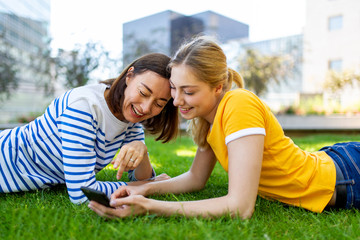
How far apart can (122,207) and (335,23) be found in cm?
1959

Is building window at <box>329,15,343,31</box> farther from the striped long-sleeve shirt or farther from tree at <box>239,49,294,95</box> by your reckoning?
the striped long-sleeve shirt

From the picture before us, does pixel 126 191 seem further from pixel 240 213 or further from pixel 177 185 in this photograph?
pixel 240 213

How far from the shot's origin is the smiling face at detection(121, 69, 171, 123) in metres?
2.14

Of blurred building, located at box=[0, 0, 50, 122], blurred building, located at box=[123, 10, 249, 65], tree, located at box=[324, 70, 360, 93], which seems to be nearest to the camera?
blurred building, located at box=[0, 0, 50, 122]

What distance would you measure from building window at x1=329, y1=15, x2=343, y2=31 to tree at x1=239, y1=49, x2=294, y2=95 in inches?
258

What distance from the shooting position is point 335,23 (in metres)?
18.0

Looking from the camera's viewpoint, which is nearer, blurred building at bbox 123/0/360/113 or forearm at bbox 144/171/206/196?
forearm at bbox 144/171/206/196

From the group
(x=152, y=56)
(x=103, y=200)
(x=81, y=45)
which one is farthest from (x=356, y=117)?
(x=103, y=200)

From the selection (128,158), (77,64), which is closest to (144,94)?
(128,158)

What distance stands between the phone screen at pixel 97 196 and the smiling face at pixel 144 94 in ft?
2.40

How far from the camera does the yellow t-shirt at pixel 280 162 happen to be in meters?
1.84

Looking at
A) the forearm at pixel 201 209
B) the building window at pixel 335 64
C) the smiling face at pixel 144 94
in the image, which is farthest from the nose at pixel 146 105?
the building window at pixel 335 64

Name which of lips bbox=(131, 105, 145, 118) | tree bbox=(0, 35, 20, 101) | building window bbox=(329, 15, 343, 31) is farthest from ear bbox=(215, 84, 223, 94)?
building window bbox=(329, 15, 343, 31)

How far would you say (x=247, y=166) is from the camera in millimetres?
1646
